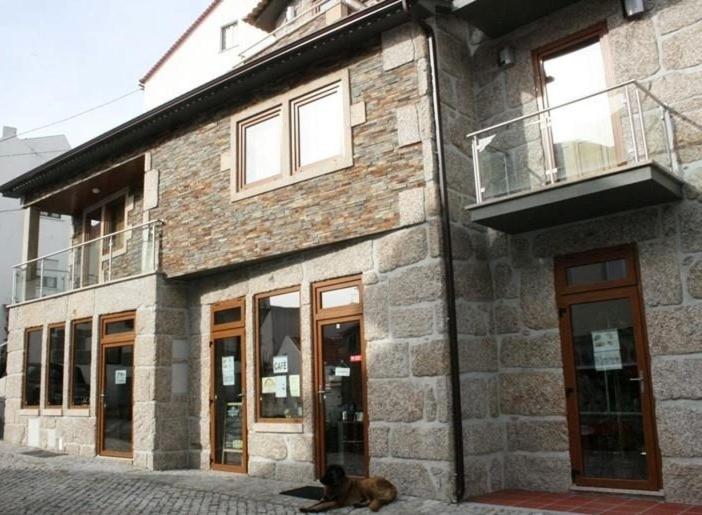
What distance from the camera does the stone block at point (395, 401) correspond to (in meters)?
8.00

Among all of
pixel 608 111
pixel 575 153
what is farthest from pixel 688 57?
pixel 575 153

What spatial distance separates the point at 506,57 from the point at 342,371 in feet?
15.0

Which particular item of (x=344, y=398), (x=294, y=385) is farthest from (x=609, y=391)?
(x=294, y=385)

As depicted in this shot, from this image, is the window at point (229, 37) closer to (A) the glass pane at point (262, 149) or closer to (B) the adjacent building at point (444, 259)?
(B) the adjacent building at point (444, 259)

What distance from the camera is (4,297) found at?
26.7 metres

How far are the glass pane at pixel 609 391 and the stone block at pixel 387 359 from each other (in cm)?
198

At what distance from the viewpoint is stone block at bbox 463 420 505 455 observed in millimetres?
7816

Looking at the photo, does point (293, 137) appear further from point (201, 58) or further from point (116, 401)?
point (201, 58)

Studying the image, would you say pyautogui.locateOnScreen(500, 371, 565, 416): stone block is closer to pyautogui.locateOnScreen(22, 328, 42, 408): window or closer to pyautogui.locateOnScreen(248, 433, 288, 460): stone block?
pyautogui.locateOnScreen(248, 433, 288, 460): stone block

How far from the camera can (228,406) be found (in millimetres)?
10719

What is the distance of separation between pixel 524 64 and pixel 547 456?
4.81 m

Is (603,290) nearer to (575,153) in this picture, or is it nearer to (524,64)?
(575,153)

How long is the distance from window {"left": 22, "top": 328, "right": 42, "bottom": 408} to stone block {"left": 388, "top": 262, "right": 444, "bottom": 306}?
→ 927 cm

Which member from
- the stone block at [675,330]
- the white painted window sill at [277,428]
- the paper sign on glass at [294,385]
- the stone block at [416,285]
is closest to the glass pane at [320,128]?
the stone block at [416,285]
